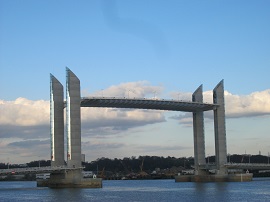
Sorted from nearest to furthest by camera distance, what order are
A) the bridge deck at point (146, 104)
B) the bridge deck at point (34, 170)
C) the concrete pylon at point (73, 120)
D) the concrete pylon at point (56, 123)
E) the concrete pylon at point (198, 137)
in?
1. the bridge deck at point (34, 170)
2. the concrete pylon at point (73, 120)
3. the concrete pylon at point (56, 123)
4. the bridge deck at point (146, 104)
5. the concrete pylon at point (198, 137)

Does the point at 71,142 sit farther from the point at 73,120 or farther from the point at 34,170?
the point at 34,170

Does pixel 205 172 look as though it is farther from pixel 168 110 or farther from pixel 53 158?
pixel 53 158

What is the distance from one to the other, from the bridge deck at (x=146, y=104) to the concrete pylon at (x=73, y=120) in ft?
10.4

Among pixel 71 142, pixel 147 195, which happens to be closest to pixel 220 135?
pixel 71 142

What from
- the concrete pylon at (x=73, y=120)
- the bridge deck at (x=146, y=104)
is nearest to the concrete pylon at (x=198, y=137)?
the bridge deck at (x=146, y=104)

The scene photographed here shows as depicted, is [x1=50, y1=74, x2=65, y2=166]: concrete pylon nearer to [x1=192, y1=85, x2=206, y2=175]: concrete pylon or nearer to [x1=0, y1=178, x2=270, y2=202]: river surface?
[x1=0, y1=178, x2=270, y2=202]: river surface

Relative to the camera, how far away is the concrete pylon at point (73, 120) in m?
78.8

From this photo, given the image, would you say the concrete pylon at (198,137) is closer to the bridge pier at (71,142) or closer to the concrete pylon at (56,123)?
the bridge pier at (71,142)

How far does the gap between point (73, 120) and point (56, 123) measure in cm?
586

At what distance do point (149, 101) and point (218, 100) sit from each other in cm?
1634

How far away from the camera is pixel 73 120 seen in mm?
79188

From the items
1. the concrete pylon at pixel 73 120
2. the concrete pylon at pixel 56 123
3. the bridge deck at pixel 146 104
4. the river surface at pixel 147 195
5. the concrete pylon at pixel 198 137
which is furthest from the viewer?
the concrete pylon at pixel 198 137

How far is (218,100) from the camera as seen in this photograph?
335 ft

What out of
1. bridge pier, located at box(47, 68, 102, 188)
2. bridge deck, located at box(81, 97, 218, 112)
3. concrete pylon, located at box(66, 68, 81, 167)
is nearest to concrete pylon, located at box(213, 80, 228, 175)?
bridge deck, located at box(81, 97, 218, 112)
